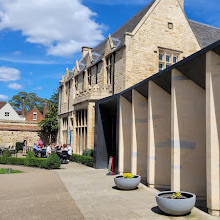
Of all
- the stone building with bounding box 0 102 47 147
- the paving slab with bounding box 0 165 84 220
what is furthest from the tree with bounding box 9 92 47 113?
the paving slab with bounding box 0 165 84 220

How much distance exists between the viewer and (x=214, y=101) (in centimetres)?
705

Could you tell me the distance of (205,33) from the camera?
2670 cm

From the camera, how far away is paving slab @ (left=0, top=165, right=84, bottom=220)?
6930mm

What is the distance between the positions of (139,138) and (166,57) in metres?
11.6

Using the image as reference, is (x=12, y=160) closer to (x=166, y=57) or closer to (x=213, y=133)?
(x=166, y=57)

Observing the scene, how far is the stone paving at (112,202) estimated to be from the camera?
6.81 meters

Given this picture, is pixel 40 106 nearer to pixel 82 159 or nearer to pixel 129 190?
pixel 82 159

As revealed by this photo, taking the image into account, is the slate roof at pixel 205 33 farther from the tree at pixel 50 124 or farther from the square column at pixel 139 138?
the tree at pixel 50 124

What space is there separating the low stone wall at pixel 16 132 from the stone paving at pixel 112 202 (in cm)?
2670

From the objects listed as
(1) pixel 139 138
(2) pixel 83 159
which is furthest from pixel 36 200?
(2) pixel 83 159

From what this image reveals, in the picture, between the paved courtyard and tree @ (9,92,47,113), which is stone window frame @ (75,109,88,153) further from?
tree @ (9,92,47,113)

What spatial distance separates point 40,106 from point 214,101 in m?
84.1

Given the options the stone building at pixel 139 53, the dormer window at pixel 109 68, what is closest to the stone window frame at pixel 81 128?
the stone building at pixel 139 53

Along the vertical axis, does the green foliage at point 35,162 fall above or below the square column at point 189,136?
below
